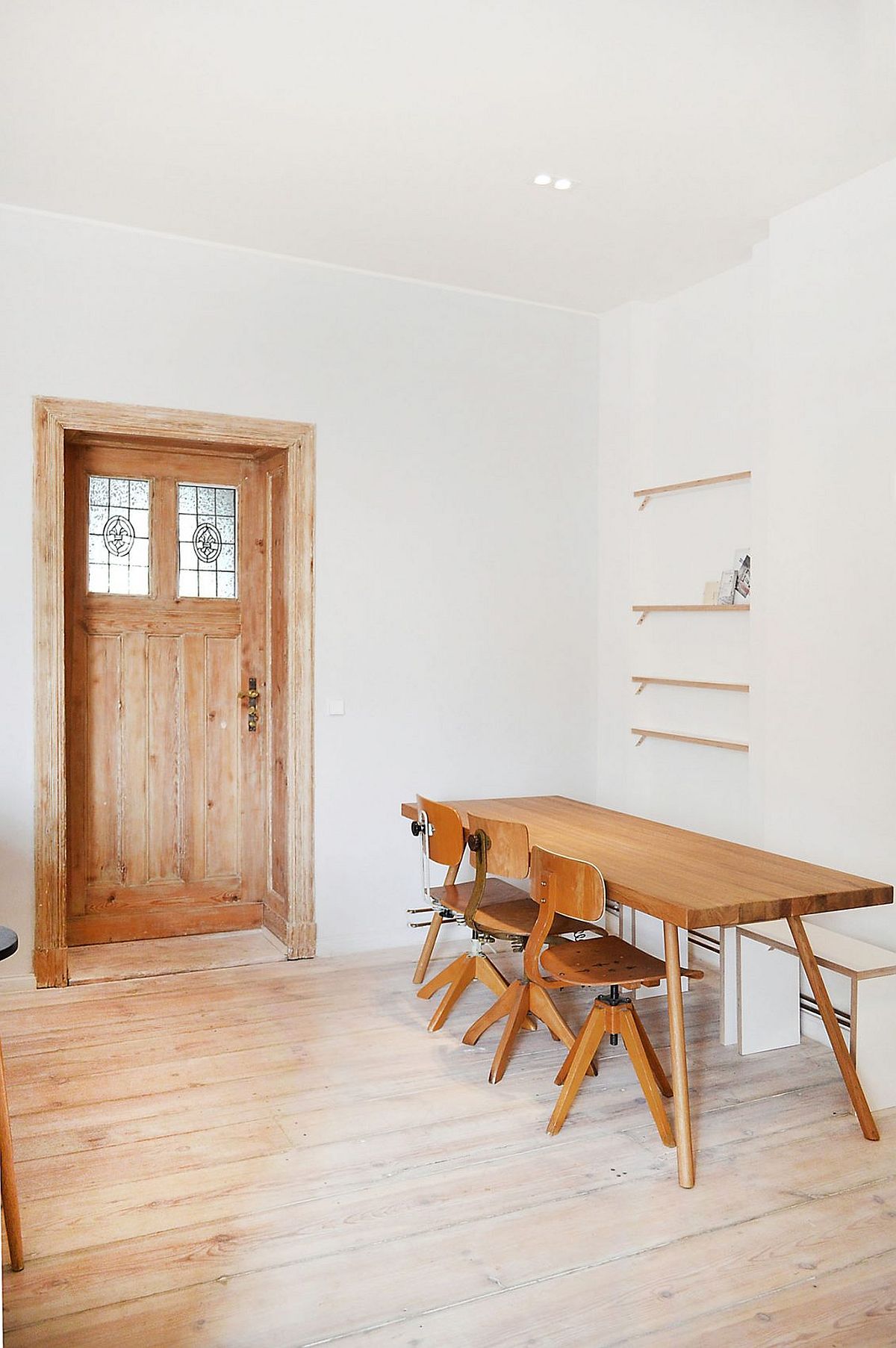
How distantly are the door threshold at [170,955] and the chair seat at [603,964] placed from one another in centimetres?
174

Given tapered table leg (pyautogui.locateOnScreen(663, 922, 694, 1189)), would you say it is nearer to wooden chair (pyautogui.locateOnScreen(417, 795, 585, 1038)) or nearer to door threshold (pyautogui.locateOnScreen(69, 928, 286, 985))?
wooden chair (pyautogui.locateOnScreen(417, 795, 585, 1038))

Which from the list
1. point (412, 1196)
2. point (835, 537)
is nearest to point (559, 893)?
point (412, 1196)

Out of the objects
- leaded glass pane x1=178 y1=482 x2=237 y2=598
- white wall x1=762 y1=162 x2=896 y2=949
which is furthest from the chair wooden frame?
leaded glass pane x1=178 y1=482 x2=237 y2=598

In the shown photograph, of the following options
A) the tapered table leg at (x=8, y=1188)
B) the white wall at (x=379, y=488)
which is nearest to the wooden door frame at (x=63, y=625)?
the white wall at (x=379, y=488)

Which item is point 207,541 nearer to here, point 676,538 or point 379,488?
point 379,488

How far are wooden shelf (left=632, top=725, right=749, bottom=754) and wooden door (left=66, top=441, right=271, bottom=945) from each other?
182cm

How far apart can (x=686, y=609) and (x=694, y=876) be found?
1843mm

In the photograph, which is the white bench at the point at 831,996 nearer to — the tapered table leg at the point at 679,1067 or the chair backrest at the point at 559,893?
the tapered table leg at the point at 679,1067

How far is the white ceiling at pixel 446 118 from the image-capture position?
9.20 feet

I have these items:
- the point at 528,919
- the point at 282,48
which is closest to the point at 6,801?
the point at 528,919

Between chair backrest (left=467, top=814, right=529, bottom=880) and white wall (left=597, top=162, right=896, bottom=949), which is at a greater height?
white wall (left=597, top=162, right=896, bottom=949)

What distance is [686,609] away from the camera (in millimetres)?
4641

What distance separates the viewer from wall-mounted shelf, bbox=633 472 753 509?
4.42 metres

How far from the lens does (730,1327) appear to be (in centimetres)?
212
